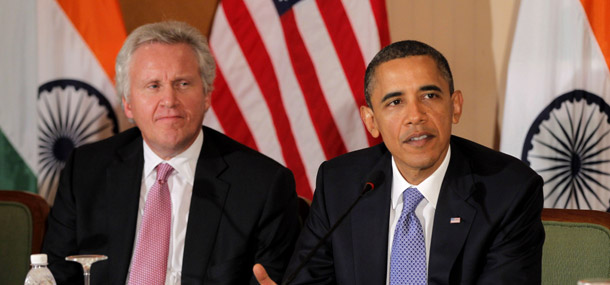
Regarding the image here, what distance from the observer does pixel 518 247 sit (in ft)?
7.55

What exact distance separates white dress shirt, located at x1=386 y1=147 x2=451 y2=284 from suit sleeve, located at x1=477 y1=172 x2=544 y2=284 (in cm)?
20

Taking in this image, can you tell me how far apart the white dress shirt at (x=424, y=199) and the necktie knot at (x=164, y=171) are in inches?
32.8

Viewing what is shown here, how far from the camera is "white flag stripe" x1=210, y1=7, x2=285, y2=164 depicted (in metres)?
3.61

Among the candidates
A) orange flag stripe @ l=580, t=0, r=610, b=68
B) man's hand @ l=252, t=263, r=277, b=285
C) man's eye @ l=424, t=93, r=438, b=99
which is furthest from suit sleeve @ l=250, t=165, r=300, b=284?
orange flag stripe @ l=580, t=0, r=610, b=68

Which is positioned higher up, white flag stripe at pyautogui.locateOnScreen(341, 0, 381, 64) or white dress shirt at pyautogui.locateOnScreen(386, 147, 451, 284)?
white flag stripe at pyautogui.locateOnScreen(341, 0, 381, 64)

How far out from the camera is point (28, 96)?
3.62 m

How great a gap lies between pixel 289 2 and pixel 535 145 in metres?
1.26

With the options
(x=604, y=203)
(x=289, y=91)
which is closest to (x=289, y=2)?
(x=289, y=91)

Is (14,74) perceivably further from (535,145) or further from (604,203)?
(604,203)

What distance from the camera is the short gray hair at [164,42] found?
2.85 metres

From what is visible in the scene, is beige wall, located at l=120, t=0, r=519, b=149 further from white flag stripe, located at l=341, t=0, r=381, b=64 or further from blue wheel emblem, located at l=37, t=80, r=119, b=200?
blue wheel emblem, located at l=37, t=80, r=119, b=200

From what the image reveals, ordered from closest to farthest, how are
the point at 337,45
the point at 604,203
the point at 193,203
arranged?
the point at 193,203
the point at 604,203
the point at 337,45

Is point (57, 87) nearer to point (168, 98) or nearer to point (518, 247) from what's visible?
point (168, 98)

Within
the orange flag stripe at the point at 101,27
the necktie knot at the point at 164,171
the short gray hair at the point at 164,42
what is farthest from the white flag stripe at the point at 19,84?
the necktie knot at the point at 164,171
